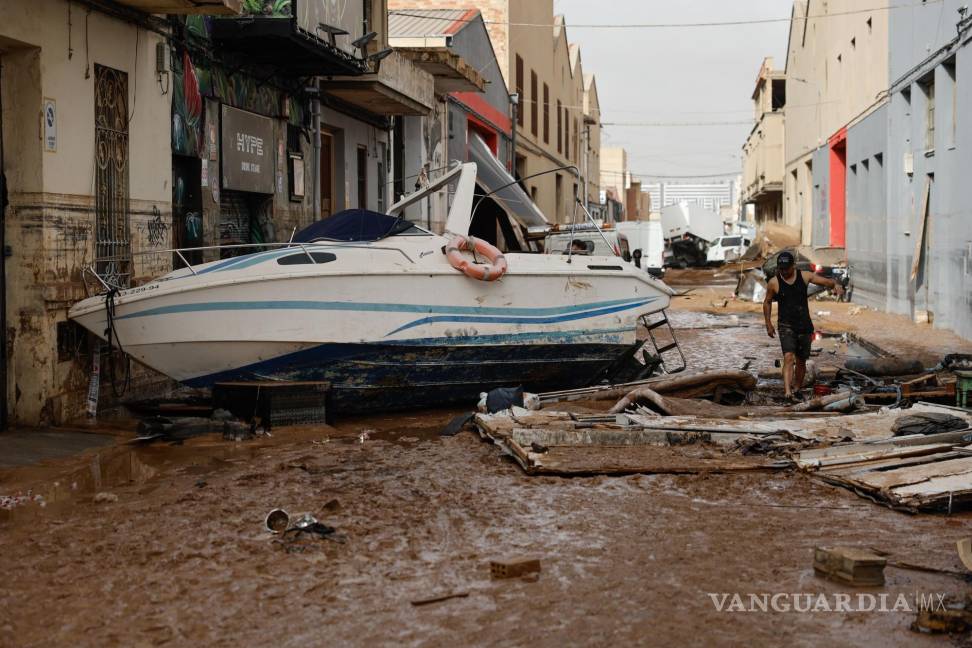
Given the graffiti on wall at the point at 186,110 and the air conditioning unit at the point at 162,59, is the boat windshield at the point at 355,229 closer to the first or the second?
the graffiti on wall at the point at 186,110

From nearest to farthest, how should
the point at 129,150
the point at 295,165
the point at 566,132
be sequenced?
1. the point at 129,150
2. the point at 295,165
3. the point at 566,132

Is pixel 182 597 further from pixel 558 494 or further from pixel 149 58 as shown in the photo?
pixel 149 58

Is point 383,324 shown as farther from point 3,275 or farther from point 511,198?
point 511,198

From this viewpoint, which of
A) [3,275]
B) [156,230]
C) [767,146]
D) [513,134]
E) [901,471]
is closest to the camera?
[901,471]

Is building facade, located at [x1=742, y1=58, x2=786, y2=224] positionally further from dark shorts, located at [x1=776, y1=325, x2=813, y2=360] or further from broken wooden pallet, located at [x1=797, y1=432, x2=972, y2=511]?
broken wooden pallet, located at [x1=797, y1=432, x2=972, y2=511]

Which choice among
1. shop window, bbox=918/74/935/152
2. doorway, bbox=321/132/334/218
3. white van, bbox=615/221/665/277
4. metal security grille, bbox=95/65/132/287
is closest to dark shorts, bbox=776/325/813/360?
metal security grille, bbox=95/65/132/287

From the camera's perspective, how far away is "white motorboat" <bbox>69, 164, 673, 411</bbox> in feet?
28.2

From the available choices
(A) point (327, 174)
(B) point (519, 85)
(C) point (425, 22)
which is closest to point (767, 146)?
(B) point (519, 85)

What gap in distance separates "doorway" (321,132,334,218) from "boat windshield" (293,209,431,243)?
6776 millimetres

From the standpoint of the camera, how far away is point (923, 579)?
476cm

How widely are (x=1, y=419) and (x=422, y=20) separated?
18.7 m

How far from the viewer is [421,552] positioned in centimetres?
528

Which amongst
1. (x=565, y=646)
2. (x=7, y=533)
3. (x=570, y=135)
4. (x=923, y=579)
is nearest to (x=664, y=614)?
(x=565, y=646)

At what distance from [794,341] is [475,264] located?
3.35 meters
